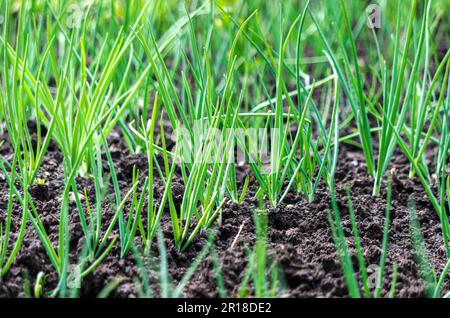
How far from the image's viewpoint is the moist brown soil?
1294mm

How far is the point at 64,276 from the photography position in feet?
4.04

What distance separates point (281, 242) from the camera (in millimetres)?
1468

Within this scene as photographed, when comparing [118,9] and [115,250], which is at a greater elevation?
[118,9]

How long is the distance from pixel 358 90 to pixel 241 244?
1.63 ft

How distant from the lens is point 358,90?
66.7 inches

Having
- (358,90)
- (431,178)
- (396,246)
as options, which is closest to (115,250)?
(396,246)

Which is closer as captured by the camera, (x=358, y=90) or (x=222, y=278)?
(x=222, y=278)

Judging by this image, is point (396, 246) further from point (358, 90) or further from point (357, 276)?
point (358, 90)

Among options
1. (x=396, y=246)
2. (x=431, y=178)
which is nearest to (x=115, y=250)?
(x=396, y=246)

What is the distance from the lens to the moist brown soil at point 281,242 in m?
1.29
